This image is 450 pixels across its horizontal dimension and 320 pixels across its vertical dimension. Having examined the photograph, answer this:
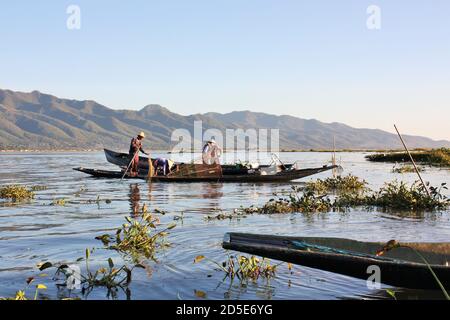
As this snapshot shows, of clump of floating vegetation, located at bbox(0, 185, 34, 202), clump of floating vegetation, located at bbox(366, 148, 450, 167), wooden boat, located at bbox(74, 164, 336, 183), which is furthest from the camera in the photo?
clump of floating vegetation, located at bbox(366, 148, 450, 167)

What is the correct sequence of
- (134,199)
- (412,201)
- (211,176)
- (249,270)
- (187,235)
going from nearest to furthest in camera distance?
(249,270) → (187,235) → (412,201) → (134,199) → (211,176)

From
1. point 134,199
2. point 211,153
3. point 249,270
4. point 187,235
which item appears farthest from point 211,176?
point 249,270

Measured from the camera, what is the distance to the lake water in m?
8.02

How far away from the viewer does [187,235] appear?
42.0 ft

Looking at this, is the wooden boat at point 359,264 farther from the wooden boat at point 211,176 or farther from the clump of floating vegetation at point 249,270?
the wooden boat at point 211,176

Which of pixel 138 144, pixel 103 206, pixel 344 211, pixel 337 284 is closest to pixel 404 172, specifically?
pixel 138 144

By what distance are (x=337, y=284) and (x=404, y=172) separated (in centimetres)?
3387

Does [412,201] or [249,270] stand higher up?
[412,201]

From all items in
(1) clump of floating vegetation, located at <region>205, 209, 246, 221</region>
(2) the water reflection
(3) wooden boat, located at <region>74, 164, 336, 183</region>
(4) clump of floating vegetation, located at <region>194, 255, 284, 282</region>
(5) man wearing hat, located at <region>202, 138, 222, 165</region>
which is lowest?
(4) clump of floating vegetation, located at <region>194, 255, 284, 282</region>

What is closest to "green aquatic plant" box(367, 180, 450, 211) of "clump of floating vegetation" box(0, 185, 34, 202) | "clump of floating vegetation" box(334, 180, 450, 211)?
"clump of floating vegetation" box(334, 180, 450, 211)

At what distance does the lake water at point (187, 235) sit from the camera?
802cm

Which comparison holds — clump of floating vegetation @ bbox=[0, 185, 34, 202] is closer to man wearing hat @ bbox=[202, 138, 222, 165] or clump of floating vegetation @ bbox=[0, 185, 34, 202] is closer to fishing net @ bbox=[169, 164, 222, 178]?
fishing net @ bbox=[169, 164, 222, 178]

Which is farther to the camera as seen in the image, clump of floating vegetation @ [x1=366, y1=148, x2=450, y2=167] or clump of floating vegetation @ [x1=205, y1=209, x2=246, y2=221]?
clump of floating vegetation @ [x1=366, y1=148, x2=450, y2=167]

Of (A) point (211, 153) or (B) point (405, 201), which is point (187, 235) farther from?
(A) point (211, 153)
